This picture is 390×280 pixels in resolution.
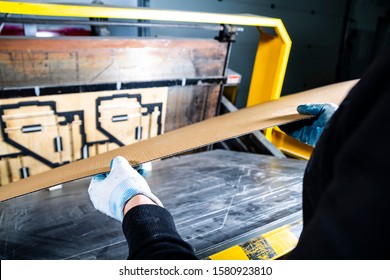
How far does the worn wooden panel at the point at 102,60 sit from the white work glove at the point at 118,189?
3.77 ft

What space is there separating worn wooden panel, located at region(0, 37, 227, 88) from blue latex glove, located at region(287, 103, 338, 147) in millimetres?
1152

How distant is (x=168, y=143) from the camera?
109 cm

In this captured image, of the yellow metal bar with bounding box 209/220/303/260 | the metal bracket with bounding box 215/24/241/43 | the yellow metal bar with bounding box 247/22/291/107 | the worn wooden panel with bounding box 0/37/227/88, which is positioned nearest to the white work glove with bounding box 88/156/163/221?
the yellow metal bar with bounding box 209/220/303/260

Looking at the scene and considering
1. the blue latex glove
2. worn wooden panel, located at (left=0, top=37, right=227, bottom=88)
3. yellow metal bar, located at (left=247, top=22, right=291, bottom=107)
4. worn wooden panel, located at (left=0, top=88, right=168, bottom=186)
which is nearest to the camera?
the blue latex glove

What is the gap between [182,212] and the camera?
132 centimetres

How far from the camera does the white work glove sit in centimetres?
86

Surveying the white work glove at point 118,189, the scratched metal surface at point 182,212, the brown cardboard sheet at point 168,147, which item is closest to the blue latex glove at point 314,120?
the brown cardboard sheet at point 168,147

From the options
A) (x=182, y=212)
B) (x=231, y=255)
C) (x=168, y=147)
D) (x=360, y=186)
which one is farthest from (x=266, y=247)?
(x=360, y=186)

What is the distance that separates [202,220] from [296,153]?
1.48 meters

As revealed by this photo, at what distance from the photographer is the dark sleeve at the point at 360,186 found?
15.2 inches

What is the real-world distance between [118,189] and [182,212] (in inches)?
19.8

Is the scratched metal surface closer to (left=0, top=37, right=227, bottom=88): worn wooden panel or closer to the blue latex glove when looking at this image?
the blue latex glove

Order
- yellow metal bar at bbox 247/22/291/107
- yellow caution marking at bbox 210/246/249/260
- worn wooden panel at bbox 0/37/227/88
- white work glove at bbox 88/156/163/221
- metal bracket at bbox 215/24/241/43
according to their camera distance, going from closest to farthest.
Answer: white work glove at bbox 88/156/163/221 → yellow caution marking at bbox 210/246/249/260 → worn wooden panel at bbox 0/37/227/88 → metal bracket at bbox 215/24/241/43 → yellow metal bar at bbox 247/22/291/107

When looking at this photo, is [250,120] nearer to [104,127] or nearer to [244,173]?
[244,173]
